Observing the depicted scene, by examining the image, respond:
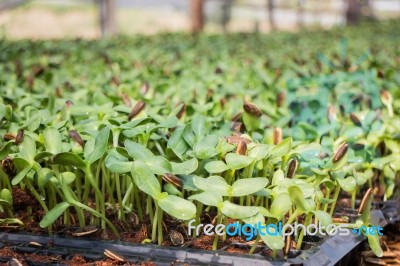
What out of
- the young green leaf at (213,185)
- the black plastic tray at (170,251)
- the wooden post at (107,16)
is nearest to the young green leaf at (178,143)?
the young green leaf at (213,185)

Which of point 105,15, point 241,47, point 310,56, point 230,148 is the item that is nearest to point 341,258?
point 230,148

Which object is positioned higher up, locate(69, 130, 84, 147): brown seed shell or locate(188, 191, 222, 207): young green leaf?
locate(69, 130, 84, 147): brown seed shell

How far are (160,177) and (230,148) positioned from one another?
0.70ft

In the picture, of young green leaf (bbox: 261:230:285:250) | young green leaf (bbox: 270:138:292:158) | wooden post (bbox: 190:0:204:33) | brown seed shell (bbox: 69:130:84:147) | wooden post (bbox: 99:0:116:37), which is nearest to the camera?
young green leaf (bbox: 261:230:285:250)

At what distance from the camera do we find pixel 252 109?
2.38 metres

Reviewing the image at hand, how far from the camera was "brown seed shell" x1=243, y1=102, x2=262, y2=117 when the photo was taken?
238 cm

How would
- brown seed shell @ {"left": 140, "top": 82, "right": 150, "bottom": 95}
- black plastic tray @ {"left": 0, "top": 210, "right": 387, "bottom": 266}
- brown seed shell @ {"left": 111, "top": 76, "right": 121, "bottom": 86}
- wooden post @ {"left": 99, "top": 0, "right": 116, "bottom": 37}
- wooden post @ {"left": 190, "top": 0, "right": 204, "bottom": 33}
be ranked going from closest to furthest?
black plastic tray @ {"left": 0, "top": 210, "right": 387, "bottom": 266}, brown seed shell @ {"left": 140, "top": 82, "right": 150, "bottom": 95}, brown seed shell @ {"left": 111, "top": 76, "right": 121, "bottom": 86}, wooden post @ {"left": 99, "top": 0, "right": 116, "bottom": 37}, wooden post @ {"left": 190, "top": 0, "right": 204, "bottom": 33}

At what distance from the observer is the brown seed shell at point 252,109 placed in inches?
93.5

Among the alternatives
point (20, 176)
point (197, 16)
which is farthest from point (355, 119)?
point (197, 16)

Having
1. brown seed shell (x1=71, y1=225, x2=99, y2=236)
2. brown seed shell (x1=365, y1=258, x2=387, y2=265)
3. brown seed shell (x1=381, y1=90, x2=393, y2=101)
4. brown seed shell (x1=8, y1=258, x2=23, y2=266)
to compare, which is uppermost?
brown seed shell (x1=381, y1=90, x2=393, y2=101)

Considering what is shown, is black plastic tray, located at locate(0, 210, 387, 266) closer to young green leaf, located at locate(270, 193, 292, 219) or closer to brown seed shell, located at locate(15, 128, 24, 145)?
young green leaf, located at locate(270, 193, 292, 219)

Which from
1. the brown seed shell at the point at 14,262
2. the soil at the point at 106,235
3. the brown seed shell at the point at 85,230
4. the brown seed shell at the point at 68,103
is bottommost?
the soil at the point at 106,235

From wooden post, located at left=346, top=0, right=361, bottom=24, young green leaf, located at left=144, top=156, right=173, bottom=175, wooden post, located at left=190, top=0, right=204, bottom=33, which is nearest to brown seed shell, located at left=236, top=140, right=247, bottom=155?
young green leaf, located at left=144, top=156, right=173, bottom=175

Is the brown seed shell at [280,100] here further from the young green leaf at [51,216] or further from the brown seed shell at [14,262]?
the brown seed shell at [14,262]
